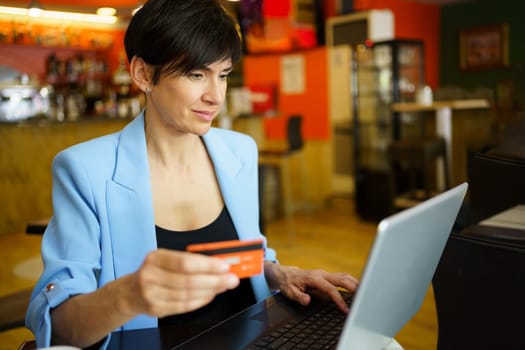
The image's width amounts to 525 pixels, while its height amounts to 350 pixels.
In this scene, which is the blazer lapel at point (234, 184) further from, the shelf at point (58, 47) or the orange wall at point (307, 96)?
the shelf at point (58, 47)

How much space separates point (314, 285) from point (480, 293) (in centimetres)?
34

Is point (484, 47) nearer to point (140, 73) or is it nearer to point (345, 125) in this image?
point (345, 125)

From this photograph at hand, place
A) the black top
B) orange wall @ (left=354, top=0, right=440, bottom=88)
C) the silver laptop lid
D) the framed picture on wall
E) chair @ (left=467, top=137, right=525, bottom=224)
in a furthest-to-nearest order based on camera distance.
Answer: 1. the framed picture on wall
2. orange wall @ (left=354, top=0, right=440, bottom=88)
3. chair @ (left=467, top=137, right=525, bottom=224)
4. the black top
5. the silver laptop lid

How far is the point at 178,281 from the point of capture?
24.7 inches

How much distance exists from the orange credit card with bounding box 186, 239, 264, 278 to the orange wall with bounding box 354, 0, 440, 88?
785 cm

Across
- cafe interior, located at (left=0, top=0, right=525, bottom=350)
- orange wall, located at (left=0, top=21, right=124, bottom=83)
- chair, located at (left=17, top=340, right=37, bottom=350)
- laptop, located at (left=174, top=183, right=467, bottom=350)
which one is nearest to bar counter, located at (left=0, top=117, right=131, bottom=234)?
cafe interior, located at (left=0, top=0, right=525, bottom=350)

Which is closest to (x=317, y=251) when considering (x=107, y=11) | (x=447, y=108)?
(x=447, y=108)

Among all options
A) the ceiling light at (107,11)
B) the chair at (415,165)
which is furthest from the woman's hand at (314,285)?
the chair at (415,165)

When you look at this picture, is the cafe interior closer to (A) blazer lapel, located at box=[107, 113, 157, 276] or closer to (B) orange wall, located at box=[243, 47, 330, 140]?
(B) orange wall, located at box=[243, 47, 330, 140]

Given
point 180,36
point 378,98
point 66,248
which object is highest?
point 180,36

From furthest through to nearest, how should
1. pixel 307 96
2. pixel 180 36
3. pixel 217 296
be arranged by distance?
pixel 307 96 < pixel 217 296 < pixel 180 36

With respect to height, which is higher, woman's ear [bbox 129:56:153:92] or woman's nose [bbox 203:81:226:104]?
woman's ear [bbox 129:56:153:92]

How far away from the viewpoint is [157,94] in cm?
113

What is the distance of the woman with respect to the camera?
0.92 meters
